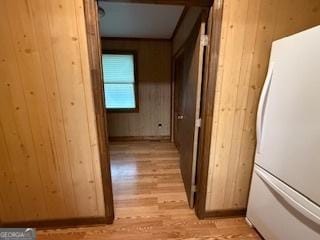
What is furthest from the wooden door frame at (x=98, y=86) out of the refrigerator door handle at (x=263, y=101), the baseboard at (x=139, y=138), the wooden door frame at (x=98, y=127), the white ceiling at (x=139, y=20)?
the baseboard at (x=139, y=138)

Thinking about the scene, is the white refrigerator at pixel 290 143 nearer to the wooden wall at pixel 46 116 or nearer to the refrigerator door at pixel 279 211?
the refrigerator door at pixel 279 211

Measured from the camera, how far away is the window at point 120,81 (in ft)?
13.7

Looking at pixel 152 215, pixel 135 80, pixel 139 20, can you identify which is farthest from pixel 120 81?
pixel 152 215

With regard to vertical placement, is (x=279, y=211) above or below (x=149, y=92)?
below

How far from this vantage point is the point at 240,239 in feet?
5.75

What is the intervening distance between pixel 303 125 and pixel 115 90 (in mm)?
3766

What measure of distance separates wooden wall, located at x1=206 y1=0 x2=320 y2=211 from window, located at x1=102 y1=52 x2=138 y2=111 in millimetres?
2918

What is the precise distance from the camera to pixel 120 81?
169 inches

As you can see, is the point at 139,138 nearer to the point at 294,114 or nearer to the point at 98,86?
the point at 98,86

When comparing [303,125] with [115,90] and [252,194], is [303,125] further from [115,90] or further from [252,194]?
[115,90]

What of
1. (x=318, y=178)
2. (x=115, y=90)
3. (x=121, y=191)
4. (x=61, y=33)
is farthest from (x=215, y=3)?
(x=115, y=90)

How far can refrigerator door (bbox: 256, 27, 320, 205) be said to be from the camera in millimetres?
1122

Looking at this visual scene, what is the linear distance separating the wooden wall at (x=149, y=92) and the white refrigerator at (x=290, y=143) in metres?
2.98

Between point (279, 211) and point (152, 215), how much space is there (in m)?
1.24
